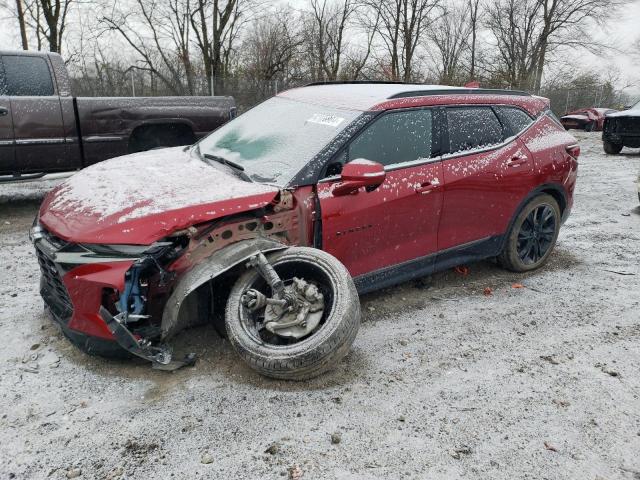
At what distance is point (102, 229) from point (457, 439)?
2.12m

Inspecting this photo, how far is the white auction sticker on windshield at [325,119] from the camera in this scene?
342 cm

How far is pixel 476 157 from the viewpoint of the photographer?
3910 millimetres

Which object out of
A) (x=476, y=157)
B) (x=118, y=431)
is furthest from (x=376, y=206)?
(x=118, y=431)

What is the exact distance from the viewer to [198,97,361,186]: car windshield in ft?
10.7

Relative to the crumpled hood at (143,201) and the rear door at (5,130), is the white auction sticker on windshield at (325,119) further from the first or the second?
the rear door at (5,130)

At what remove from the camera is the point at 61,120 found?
609cm

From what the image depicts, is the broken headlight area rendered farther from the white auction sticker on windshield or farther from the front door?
the white auction sticker on windshield

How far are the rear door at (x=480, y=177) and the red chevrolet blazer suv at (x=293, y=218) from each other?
0.04 ft

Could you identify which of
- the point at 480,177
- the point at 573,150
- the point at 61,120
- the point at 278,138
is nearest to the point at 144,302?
the point at 278,138

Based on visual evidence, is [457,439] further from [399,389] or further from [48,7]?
[48,7]

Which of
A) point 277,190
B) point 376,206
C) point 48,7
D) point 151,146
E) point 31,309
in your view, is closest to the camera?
point 277,190

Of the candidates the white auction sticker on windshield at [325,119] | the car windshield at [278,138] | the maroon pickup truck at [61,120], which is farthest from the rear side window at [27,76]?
the white auction sticker on windshield at [325,119]

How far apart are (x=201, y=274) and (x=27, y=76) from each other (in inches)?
191

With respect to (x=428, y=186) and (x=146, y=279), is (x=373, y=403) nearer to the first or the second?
(x=146, y=279)
